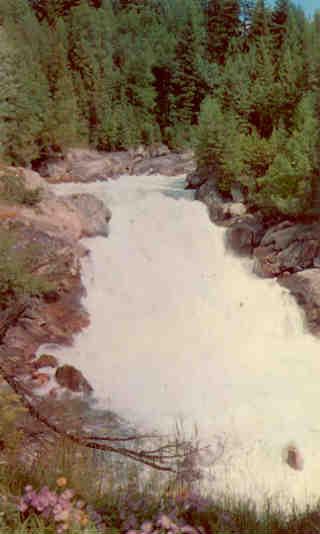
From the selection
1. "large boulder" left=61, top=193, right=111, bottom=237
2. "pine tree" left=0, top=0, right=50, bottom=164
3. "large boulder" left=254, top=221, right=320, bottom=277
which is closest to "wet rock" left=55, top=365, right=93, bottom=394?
"large boulder" left=61, top=193, right=111, bottom=237

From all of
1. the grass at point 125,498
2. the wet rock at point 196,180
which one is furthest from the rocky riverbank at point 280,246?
the grass at point 125,498

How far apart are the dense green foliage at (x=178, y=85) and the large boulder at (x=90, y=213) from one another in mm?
5384

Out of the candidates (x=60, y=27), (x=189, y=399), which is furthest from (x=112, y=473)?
(x=60, y=27)

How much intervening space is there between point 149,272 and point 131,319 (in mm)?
2697

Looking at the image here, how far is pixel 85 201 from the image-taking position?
56.2 feet

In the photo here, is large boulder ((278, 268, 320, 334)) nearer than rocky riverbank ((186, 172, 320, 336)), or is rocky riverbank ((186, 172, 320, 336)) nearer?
large boulder ((278, 268, 320, 334))

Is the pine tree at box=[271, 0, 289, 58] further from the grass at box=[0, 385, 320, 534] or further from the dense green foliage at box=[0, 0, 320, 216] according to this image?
the grass at box=[0, 385, 320, 534]

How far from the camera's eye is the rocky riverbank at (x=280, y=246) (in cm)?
1357

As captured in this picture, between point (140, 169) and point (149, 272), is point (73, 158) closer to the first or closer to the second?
point (140, 169)

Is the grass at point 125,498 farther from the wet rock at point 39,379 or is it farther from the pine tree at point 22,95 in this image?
the pine tree at point 22,95

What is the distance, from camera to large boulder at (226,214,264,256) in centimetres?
1672

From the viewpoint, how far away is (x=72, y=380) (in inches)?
377

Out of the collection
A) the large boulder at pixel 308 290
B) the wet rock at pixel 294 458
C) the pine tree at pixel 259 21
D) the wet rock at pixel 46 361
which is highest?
the pine tree at pixel 259 21

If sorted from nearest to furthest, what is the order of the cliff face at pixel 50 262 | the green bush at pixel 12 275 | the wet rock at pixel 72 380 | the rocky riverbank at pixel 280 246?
the wet rock at pixel 72 380 < the green bush at pixel 12 275 < the cliff face at pixel 50 262 < the rocky riverbank at pixel 280 246
